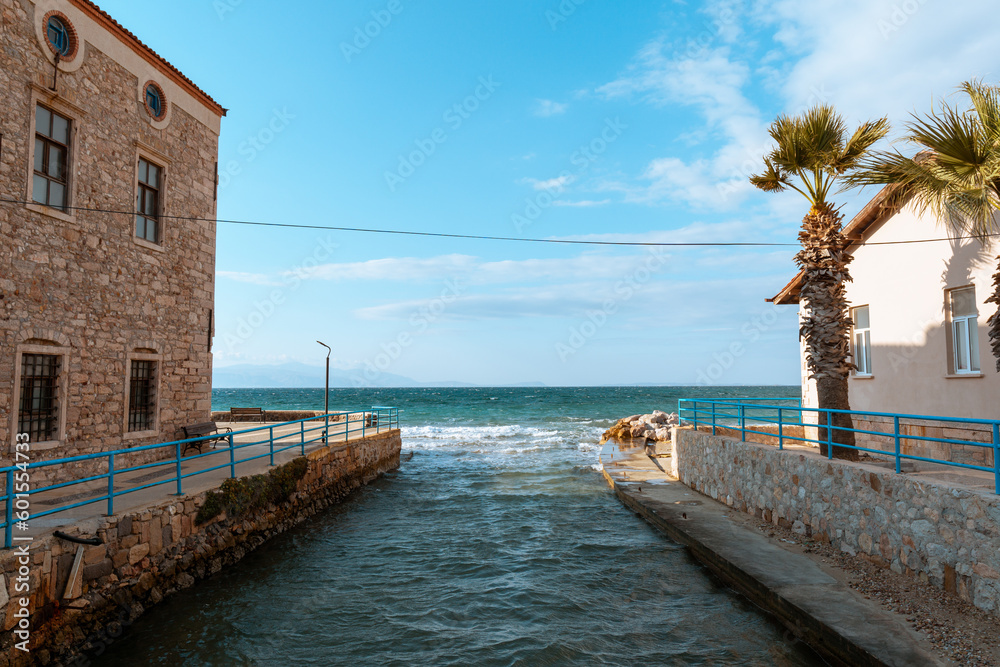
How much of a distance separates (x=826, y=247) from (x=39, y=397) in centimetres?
1327

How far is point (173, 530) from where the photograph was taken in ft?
26.5

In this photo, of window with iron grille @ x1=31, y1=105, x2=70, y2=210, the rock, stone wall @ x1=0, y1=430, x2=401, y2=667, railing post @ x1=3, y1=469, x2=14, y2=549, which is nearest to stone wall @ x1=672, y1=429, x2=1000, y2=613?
stone wall @ x1=0, y1=430, x2=401, y2=667

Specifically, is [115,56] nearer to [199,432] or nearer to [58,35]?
[58,35]

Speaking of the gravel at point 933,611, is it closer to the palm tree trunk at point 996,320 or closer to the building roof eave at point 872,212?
the palm tree trunk at point 996,320

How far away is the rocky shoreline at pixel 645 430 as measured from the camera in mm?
24922

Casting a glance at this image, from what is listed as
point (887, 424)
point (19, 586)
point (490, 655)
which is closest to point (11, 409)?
point (19, 586)

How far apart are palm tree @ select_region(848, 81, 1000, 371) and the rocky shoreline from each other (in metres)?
16.8

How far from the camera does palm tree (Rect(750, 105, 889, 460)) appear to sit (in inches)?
382

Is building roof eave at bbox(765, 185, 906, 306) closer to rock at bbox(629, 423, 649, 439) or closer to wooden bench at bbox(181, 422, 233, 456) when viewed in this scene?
wooden bench at bbox(181, 422, 233, 456)

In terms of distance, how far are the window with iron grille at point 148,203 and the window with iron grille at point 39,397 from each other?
3.16 m

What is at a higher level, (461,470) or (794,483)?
(794,483)

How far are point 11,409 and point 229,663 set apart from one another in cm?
562

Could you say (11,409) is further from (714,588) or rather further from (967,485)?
(967,485)

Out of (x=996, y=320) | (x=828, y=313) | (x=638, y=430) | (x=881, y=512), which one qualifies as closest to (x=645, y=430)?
(x=638, y=430)
